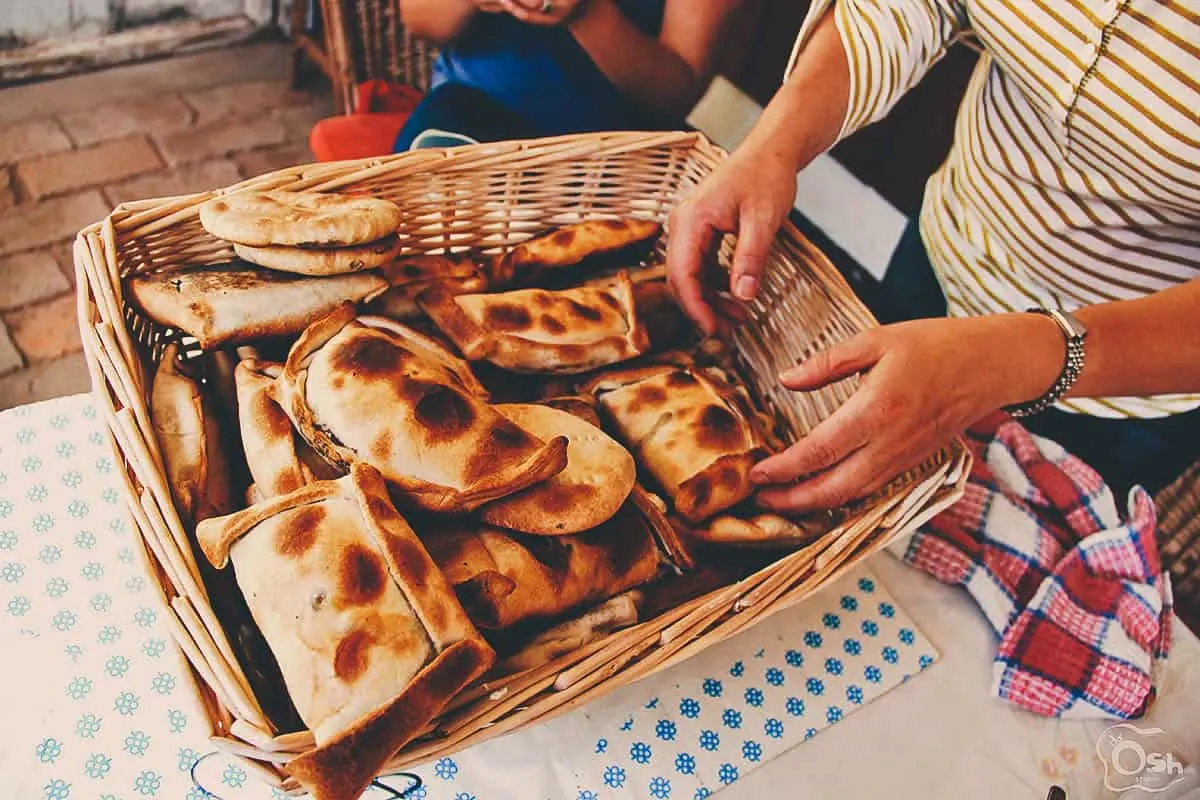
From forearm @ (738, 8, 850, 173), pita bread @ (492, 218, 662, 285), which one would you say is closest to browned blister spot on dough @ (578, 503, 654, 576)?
pita bread @ (492, 218, 662, 285)

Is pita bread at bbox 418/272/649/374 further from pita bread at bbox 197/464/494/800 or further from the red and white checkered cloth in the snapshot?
the red and white checkered cloth

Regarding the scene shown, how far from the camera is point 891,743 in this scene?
42.3 inches

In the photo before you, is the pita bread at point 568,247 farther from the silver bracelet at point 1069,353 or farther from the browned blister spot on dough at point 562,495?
the silver bracelet at point 1069,353

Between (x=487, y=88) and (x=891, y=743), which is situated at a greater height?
(x=487, y=88)

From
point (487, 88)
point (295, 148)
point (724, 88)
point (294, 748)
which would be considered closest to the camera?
point (294, 748)

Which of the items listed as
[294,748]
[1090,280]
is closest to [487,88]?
[1090,280]

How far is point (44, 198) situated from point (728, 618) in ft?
9.21

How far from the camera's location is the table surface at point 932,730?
3.35ft

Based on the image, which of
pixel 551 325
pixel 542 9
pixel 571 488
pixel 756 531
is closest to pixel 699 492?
pixel 756 531

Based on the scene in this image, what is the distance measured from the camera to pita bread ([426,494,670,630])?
2.85 feet

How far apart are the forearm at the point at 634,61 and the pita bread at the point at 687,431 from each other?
2.82ft

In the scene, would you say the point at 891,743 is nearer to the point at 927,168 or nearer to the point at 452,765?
the point at 452,765

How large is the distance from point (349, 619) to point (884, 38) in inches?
42.8

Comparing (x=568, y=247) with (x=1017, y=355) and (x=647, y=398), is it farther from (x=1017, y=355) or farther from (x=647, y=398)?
(x=1017, y=355)
